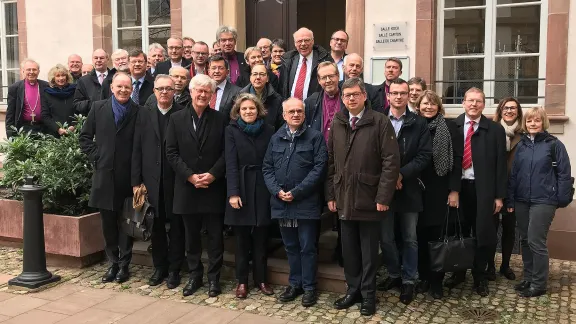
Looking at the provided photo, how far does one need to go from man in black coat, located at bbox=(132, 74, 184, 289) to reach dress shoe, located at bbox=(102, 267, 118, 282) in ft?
1.99

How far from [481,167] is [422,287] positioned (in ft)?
3.84

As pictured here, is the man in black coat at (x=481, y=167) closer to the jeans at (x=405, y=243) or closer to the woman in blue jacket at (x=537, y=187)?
the woman in blue jacket at (x=537, y=187)

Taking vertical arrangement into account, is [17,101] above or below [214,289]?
above

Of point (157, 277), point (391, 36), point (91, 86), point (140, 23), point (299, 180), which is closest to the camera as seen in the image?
point (299, 180)

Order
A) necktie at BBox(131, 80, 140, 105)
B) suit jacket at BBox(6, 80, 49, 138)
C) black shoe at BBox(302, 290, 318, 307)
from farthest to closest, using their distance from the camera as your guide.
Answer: suit jacket at BBox(6, 80, 49, 138), necktie at BBox(131, 80, 140, 105), black shoe at BBox(302, 290, 318, 307)

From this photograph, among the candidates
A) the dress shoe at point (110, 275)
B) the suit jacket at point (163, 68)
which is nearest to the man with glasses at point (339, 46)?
the suit jacket at point (163, 68)

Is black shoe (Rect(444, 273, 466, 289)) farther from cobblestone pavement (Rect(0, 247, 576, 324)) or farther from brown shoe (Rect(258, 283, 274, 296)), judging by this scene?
brown shoe (Rect(258, 283, 274, 296))

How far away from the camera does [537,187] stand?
5.02 m

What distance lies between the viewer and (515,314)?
475 centimetres

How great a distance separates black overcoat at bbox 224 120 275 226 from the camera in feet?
16.3

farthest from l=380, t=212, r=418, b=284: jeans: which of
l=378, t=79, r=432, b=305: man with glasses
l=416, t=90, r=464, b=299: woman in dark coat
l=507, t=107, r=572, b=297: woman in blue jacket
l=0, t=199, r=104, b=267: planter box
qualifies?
l=0, t=199, r=104, b=267: planter box

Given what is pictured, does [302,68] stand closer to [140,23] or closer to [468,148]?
[468,148]

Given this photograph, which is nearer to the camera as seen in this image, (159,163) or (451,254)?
(451,254)

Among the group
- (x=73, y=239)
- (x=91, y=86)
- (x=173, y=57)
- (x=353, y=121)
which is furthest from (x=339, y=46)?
(x=73, y=239)
